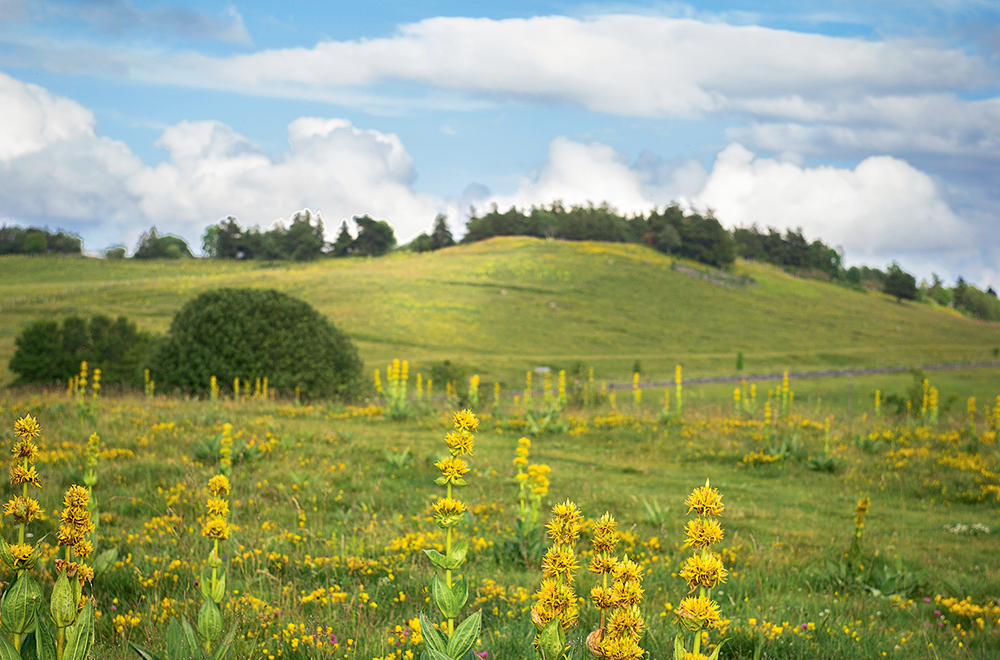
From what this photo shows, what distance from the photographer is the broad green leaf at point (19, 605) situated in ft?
7.12

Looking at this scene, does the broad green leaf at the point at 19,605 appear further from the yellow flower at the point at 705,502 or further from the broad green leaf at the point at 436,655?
the yellow flower at the point at 705,502

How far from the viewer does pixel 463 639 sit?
7.49 feet

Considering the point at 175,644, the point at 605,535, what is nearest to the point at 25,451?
the point at 175,644

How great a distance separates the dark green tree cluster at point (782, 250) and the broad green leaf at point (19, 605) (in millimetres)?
111310

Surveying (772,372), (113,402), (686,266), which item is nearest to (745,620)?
(113,402)

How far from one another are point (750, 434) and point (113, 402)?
1188cm

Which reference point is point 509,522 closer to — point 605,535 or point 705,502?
point 605,535

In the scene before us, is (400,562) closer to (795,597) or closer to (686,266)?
(795,597)

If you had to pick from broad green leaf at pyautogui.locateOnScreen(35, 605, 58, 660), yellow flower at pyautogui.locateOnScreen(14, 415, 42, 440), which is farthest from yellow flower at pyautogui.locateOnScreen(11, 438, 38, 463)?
broad green leaf at pyautogui.locateOnScreen(35, 605, 58, 660)

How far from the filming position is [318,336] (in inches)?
689

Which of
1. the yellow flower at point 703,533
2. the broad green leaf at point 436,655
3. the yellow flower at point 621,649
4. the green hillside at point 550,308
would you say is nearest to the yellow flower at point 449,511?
the broad green leaf at point 436,655

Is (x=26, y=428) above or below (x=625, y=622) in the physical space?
above

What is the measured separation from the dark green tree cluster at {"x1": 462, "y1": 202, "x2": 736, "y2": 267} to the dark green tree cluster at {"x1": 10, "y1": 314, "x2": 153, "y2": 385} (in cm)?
7700

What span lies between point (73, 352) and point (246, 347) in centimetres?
1132
